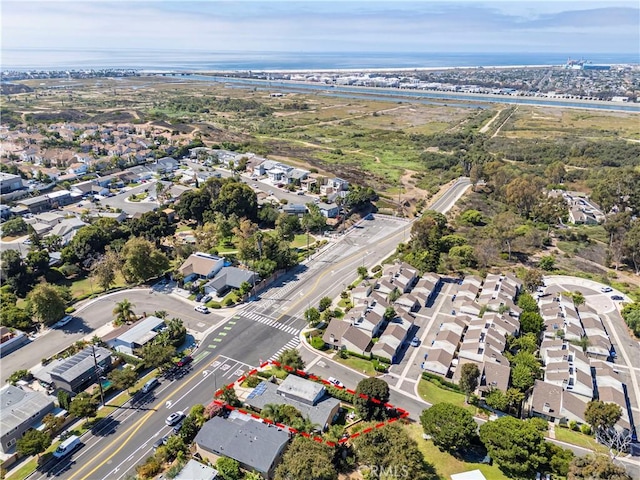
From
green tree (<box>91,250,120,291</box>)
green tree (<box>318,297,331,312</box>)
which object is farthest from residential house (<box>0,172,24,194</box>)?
green tree (<box>318,297,331,312</box>)

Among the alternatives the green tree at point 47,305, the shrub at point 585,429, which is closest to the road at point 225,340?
the green tree at point 47,305

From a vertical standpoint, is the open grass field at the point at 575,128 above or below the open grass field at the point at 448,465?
above

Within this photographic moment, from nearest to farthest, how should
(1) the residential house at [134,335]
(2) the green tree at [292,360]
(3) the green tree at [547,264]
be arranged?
(2) the green tree at [292,360]
(1) the residential house at [134,335]
(3) the green tree at [547,264]

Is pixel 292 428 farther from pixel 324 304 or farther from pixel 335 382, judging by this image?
pixel 324 304

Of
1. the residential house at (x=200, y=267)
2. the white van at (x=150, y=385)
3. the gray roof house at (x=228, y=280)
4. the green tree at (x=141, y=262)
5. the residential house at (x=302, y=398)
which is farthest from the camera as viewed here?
the residential house at (x=200, y=267)

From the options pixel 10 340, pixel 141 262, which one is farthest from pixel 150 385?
pixel 141 262

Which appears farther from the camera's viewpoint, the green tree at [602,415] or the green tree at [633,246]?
the green tree at [633,246]

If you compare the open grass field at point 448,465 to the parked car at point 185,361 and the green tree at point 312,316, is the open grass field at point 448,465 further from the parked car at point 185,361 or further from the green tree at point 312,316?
the parked car at point 185,361
